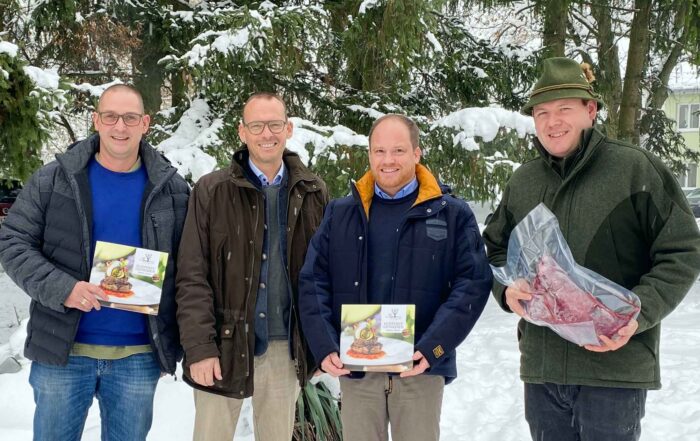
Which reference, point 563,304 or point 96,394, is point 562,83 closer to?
point 563,304

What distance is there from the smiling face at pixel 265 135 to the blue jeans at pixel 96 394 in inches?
40.9

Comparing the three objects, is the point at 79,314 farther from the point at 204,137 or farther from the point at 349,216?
the point at 204,137

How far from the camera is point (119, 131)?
288 cm

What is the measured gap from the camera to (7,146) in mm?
4742

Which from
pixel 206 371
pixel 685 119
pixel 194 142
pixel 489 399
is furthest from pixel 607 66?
pixel 685 119

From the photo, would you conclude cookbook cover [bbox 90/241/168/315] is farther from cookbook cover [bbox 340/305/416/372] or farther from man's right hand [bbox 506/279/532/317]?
man's right hand [bbox 506/279/532/317]

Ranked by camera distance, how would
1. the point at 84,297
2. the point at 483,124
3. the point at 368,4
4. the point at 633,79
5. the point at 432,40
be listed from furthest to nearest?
the point at 633,79, the point at 432,40, the point at 368,4, the point at 483,124, the point at 84,297

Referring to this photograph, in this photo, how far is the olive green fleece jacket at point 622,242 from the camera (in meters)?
2.36

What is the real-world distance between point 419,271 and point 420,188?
370 mm

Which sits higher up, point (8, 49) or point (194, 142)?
point (8, 49)

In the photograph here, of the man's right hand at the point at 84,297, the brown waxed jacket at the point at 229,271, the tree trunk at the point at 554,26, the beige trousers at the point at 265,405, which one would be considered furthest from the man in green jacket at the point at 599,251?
the tree trunk at the point at 554,26

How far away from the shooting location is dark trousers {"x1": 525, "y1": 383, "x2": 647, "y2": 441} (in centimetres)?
244

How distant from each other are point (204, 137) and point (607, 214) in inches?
166

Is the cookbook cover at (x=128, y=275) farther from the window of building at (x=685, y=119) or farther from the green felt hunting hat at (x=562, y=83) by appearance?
the window of building at (x=685, y=119)
